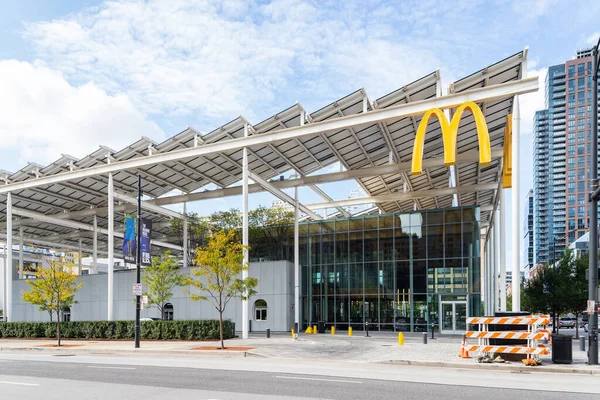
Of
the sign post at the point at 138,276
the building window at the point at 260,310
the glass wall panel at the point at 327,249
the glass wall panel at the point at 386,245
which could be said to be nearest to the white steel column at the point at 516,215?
the sign post at the point at 138,276

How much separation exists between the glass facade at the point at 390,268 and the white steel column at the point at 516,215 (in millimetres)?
14781

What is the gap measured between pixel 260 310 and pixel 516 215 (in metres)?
21.5

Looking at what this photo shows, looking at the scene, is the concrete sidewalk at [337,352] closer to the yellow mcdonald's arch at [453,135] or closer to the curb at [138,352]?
the curb at [138,352]

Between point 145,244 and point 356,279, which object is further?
point 356,279

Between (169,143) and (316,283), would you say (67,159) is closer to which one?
(169,143)

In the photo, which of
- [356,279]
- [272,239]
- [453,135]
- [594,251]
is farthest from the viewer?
[272,239]

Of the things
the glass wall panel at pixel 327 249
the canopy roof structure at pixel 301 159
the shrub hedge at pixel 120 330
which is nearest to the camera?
the canopy roof structure at pixel 301 159

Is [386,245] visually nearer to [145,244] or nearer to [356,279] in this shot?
[356,279]

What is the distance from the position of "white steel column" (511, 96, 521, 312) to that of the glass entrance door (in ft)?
49.3

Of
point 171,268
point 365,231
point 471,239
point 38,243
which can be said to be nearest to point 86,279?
point 171,268

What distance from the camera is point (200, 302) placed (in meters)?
41.9

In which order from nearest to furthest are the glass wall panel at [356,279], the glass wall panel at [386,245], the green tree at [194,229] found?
the glass wall panel at [386,245], the glass wall panel at [356,279], the green tree at [194,229]

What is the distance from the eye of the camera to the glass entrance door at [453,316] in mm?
38438

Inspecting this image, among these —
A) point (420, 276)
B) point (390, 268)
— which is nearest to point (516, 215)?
point (420, 276)
